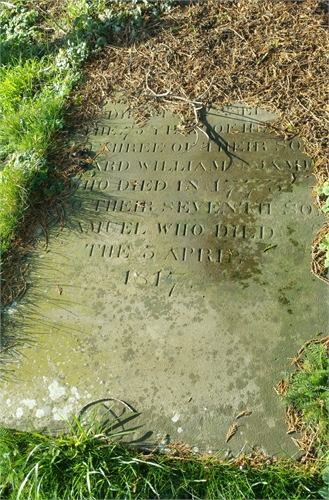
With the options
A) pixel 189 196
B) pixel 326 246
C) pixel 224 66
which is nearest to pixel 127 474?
pixel 326 246

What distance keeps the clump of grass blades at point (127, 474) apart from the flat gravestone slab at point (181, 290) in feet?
0.38

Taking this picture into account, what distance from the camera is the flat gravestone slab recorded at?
275 cm

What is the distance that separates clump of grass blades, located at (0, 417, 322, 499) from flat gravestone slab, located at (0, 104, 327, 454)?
115mm

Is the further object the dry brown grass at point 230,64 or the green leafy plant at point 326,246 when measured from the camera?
the dry brown grass at point 230,64

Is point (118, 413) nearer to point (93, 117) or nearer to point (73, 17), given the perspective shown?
point (93, 117)

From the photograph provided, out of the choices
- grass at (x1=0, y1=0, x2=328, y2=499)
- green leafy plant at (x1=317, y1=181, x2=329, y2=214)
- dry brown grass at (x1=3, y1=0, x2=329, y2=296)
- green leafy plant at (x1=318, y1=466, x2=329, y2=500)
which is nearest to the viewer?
green leafy plant at (x1=318, y1=466, x2=329, y2=500)

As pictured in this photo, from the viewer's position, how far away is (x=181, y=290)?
312cm

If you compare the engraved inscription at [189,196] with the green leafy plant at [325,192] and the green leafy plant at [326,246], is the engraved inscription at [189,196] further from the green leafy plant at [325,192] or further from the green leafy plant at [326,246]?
the green leafy plant at [326,246]

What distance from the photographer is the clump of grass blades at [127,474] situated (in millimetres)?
2426

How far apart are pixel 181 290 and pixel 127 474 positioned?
1074 mm

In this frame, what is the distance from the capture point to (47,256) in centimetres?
346

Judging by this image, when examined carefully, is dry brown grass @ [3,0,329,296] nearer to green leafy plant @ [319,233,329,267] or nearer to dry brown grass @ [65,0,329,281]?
dry brown grass @ [65,0,329,281]

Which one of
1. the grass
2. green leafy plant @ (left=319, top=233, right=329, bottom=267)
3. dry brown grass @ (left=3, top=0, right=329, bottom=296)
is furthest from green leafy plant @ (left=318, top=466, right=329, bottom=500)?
dry brown grass @ (left=3, top=0, right=329, bottom=296)

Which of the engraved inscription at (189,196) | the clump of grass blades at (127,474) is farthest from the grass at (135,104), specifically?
the engraved inscription at (189,196)
